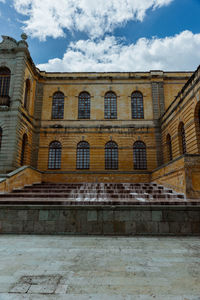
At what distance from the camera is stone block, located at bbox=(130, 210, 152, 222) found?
6.82m

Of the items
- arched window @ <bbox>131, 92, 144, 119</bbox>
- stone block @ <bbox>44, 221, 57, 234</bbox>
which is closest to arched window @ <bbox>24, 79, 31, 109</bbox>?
arched window @ <bbox>131, 92, 144, 119</bbox>

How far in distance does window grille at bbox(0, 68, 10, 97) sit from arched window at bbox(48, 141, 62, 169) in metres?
6.01

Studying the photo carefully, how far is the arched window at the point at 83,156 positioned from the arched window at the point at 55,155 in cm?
181

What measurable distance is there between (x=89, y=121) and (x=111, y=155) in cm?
413

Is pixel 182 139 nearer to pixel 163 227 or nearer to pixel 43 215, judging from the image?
pixel 163 227

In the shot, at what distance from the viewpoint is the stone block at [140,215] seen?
6.82 metres

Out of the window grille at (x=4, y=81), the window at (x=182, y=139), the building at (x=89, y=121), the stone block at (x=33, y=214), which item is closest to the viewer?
the stone block at (x=33, y=214)

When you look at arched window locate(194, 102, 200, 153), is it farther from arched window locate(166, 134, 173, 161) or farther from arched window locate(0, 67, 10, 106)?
arched window locate(0, 67, 10, 106)

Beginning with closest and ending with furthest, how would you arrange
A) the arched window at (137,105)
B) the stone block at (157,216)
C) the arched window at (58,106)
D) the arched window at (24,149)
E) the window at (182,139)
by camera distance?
the stone block at (157,216)
the window at (182,139)
the arched window at (24,149)
the arched window at (137,105)
the arched window at (58,106)

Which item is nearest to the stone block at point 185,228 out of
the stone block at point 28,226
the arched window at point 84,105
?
the stone block at point 28,226

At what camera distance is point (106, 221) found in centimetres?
683

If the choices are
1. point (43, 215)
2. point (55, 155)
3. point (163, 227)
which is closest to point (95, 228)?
point (43, 215)

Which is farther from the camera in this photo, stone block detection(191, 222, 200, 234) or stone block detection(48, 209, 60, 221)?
stone block detection(48, 209, 60, 221)

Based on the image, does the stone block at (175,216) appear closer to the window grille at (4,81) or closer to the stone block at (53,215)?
the stone block at (53,215)
